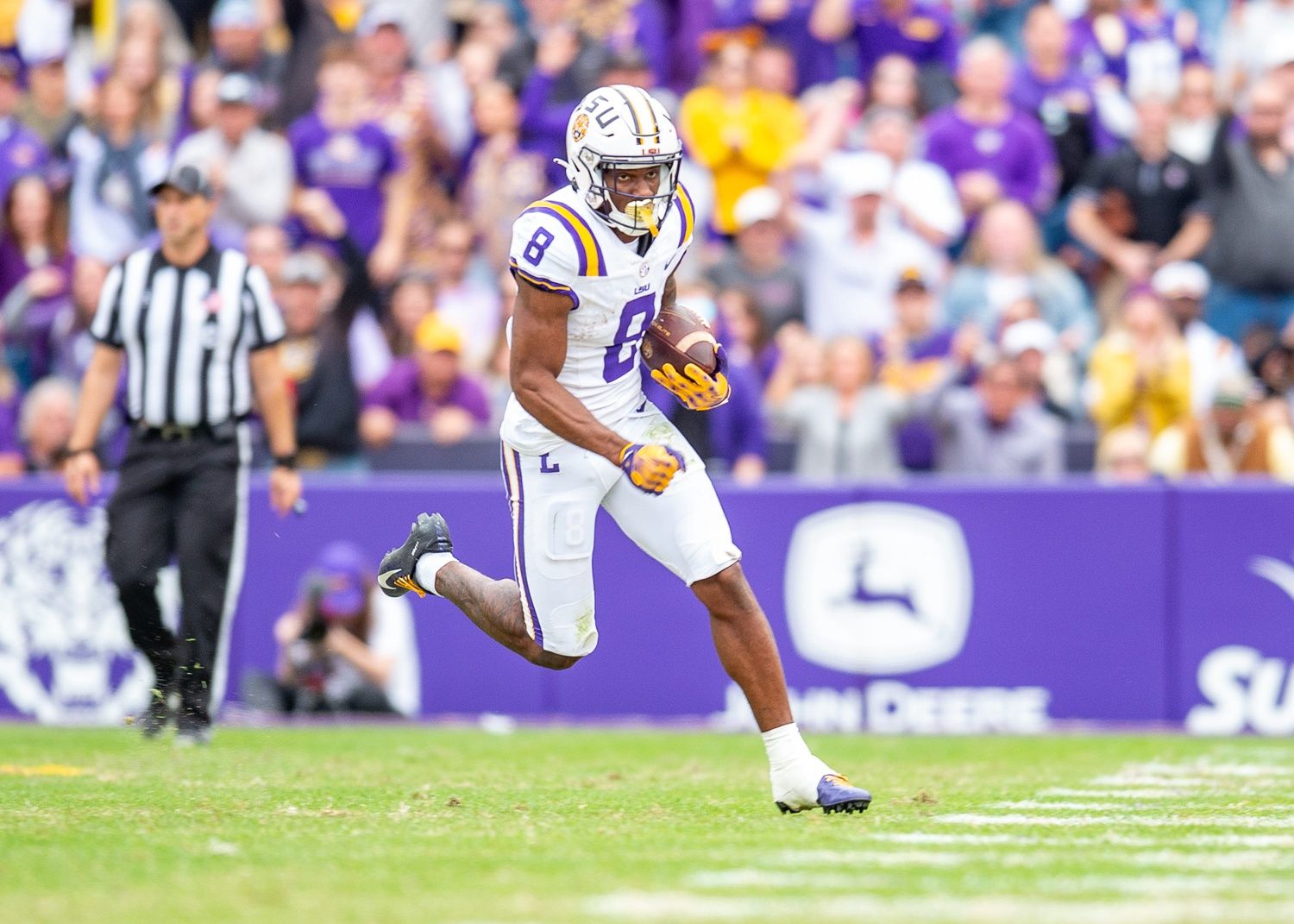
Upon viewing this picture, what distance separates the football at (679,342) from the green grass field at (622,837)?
1.33 meters

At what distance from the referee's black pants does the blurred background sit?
154 cm

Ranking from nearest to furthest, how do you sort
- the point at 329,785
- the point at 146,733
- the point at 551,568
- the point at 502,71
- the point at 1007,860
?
1. the point at 1007,860
2. the point at 551,568
3. the point at 329,785
4. the point at 146,733
5. the point at 502,71

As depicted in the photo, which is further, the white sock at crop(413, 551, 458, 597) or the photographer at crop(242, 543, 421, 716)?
the photographer at crop(242, 543, 421, 716)

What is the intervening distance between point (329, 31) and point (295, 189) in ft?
5.14

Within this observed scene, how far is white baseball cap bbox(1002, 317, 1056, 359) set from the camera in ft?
35.1

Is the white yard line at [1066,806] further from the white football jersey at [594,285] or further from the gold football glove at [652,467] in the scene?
the white football jersey at [594,285]

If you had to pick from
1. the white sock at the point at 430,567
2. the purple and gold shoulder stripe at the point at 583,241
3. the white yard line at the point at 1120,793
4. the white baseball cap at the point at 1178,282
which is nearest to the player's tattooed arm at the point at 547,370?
the purple and gold shoulder stripe at the point at 583,241

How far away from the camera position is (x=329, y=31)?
13891 mm

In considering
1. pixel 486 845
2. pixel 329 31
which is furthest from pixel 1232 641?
pixel 329 31

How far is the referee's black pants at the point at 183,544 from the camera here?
322 inches

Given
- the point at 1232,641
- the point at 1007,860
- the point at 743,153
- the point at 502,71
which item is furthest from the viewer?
the point at 502,71

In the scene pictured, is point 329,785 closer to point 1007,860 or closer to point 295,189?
point 1007,860

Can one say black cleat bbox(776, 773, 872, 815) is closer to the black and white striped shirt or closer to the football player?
the football player

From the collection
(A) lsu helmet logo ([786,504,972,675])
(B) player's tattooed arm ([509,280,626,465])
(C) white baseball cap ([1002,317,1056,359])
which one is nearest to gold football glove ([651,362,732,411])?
(B) player's tattooed arm ([509,280,626,465])
